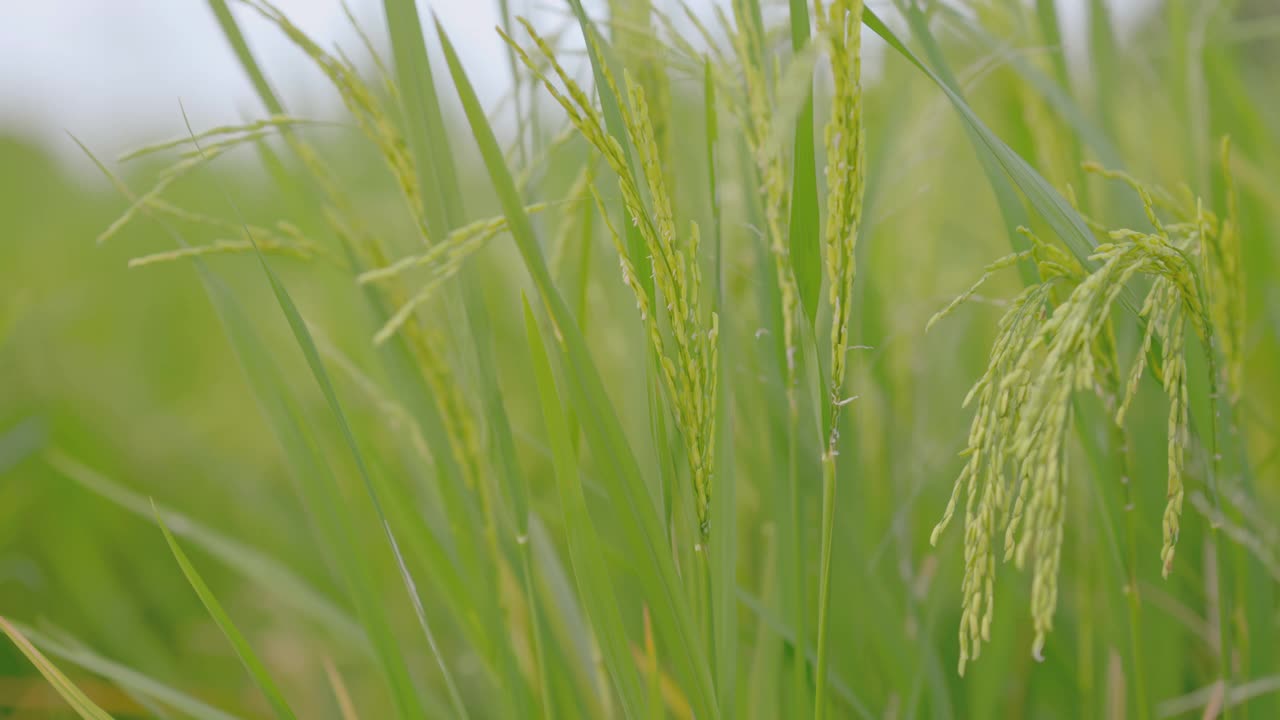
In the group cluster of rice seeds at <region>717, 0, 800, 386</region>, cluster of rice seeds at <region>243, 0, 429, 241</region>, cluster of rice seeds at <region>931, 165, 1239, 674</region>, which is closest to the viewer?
cluster of rice seeds at <region>931, 165, 1239, 674</region>

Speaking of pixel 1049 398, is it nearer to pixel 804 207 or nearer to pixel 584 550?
pixel 804 207

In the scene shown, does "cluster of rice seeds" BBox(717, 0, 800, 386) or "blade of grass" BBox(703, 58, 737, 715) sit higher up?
"cluster of rice seeds" BBox(717, 0, 800, 386)

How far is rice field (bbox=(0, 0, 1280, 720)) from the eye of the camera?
1.76ft

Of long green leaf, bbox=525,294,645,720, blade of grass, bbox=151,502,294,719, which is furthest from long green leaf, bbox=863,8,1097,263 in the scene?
blade of grass, bbox=151,502,294,719

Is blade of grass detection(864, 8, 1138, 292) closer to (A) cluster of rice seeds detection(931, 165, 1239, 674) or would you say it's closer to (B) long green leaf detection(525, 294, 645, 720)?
(A) cluster of rice seeds detection(931, 165, 1239, 674)

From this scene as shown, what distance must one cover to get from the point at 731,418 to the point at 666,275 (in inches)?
6.9

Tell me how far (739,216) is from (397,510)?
0.68m

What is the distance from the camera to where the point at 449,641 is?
1296mm

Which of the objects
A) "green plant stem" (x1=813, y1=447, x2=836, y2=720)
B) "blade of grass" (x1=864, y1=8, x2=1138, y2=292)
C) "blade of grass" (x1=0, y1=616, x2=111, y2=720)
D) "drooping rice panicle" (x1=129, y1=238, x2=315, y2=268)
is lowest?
"green plant stem" (x1=813, y1=447, x2=836, y2=720)

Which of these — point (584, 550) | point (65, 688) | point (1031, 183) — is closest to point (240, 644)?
point (65, 688)

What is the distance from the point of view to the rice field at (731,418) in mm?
536

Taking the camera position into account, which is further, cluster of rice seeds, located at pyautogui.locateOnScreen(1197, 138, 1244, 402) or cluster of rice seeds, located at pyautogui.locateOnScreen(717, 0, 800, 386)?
cluster of rice seeds, located at pyautogui.locateOnScreen(1197, 138, 1244, 402)

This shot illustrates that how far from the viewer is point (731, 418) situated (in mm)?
647

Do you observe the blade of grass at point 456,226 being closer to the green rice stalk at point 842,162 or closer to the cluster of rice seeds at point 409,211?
the cluster of rice seeds at point 409,211
